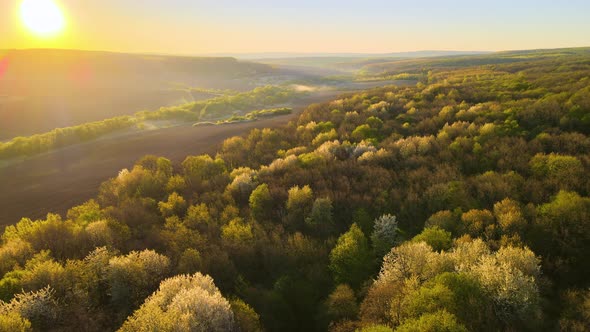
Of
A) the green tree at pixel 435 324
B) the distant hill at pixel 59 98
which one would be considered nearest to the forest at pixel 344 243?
the green tree at pixel 435 324

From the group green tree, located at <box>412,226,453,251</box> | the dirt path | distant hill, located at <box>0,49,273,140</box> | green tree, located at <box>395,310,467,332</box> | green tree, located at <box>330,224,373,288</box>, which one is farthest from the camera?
distant hill, located at <box>0,49,273,140</box>

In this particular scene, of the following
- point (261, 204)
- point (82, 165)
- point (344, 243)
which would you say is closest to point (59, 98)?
point (82, 165)

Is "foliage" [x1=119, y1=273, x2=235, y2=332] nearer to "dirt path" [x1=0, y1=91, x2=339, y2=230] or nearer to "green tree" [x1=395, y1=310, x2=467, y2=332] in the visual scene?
"green tree" [x1=395, y1=310, x2=467, y2=332]

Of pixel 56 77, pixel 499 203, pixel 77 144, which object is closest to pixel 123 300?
pixel 499 203

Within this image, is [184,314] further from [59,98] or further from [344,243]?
[59,98]

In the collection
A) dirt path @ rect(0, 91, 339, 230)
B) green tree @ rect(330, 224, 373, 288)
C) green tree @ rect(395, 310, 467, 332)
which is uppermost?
green tree @ rect(395, 310, 467, 332)

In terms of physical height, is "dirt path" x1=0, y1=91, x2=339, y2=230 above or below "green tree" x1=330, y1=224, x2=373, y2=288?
below

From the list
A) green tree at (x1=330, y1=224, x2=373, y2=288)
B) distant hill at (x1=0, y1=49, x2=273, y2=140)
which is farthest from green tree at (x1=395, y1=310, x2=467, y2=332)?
distant hill at (x1=0, y1=49, x2=273, y2=140)
